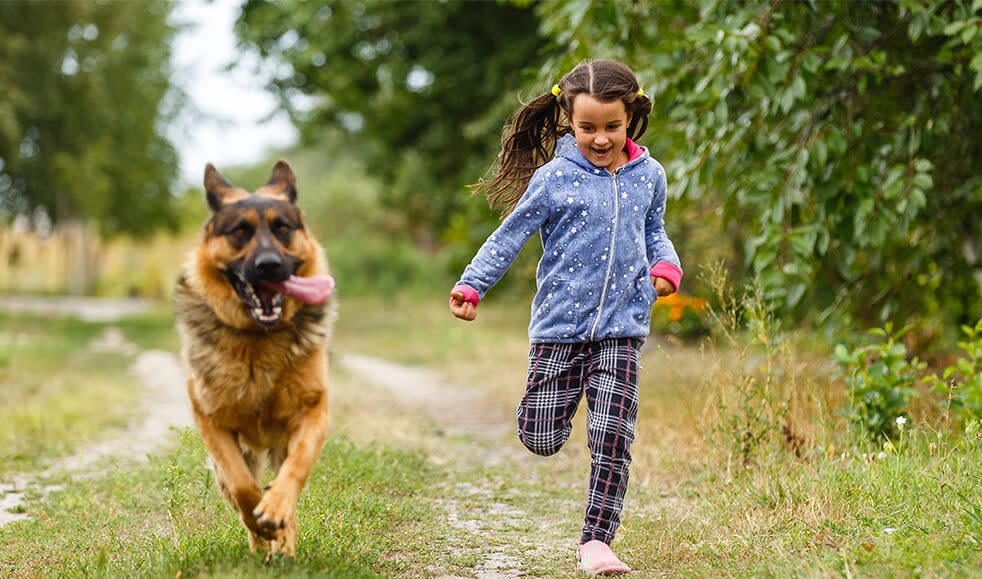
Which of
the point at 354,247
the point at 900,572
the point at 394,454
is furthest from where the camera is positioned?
the point at 354,247

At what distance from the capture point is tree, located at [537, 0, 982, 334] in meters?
5.28

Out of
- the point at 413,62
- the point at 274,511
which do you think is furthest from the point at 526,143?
the point at 413,62

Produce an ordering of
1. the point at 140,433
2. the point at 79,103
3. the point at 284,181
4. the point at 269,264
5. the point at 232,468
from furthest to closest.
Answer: the point at 79,103 < the point at 140,433 < the point at 284,181 < the point at 232,468 < the point at 269,264

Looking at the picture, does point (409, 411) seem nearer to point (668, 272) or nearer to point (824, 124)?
point (824, 124)

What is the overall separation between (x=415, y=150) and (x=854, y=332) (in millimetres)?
10887

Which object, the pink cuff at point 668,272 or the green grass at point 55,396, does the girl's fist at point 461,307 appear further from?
the green grass at point 55,396

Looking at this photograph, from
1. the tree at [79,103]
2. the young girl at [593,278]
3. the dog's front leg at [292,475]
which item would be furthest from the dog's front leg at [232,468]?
Result: the tree at [79,103]

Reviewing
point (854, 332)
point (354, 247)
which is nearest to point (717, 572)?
point (854, 332)

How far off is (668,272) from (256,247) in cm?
174

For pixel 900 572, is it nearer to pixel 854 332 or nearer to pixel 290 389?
pixel 290 389

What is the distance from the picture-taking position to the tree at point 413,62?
500 inches

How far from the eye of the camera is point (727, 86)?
5344 millimetres

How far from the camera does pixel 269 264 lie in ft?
11.8

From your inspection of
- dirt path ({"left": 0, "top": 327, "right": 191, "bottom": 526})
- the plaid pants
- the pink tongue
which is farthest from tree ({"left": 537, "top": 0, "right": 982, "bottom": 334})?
dirt path ({"left": 0, "top": 327, "right": 191, "bottom": 526})
